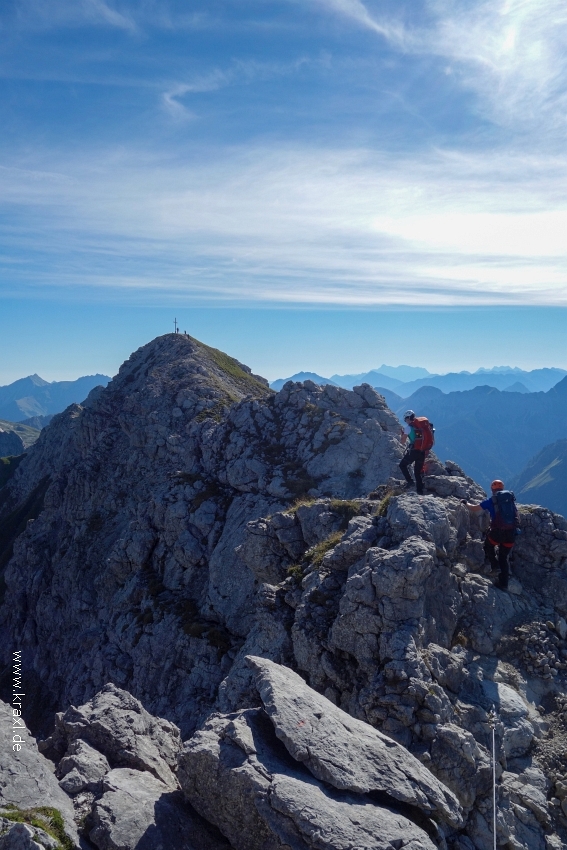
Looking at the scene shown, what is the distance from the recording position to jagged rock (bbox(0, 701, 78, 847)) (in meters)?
11.5

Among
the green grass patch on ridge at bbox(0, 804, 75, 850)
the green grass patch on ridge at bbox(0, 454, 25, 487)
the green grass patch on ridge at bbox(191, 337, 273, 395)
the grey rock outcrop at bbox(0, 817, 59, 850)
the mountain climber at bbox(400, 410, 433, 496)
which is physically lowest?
the green grass patch on ridge at bbox(0, 454, 25, 487)

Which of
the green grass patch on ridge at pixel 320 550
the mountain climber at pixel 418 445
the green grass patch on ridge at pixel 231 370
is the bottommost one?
the green grass patch on ridge at pixel 320 550

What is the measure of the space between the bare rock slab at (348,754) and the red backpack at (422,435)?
13300 mm

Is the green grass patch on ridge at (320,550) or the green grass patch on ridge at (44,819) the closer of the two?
the green grass patch on ridge at (44,819)

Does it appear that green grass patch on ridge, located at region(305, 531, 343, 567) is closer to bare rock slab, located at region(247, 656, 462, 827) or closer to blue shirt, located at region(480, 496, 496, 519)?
blue shirt, located at region(480, 496, 496, 519)

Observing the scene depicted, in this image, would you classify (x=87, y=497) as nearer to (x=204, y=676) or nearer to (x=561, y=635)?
(x=204, y=676)

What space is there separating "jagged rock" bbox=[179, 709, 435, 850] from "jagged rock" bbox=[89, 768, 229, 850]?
1.39 ft

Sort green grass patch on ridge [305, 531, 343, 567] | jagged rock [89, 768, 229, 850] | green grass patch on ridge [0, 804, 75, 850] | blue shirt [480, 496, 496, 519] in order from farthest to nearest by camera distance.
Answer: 1. green grass patch on ridge [305, 531, 343, 567]
2. blue shirt [480, 496, 496, 519]
3. jagged rock [89, 768, 229, 850]
4. green grass patch on ridge [0, 804, 75, 850]

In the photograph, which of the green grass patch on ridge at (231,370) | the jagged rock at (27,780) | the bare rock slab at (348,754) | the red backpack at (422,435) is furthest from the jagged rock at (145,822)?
the green grass patch on ridge at (231,370)

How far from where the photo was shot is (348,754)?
12.0m

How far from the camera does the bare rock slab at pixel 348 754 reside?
1152 centimetres

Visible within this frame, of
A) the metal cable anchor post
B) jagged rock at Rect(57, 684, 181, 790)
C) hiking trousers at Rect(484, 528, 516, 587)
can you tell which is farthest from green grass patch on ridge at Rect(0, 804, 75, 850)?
hiking trousers at Rect(484, 528, 516, 587)

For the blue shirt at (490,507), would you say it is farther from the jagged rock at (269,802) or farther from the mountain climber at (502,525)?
the jagged rock at (269,802)

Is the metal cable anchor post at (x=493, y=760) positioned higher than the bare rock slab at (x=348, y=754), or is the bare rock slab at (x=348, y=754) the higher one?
the bare rock slab at (x=348, y=754)
